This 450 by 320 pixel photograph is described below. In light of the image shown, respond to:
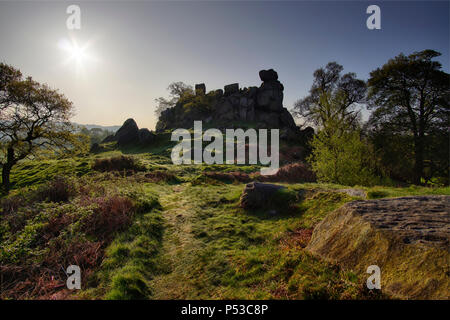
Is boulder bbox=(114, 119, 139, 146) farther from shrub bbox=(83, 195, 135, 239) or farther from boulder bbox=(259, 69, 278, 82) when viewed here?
boulder bbox=(259, 69, 278, 82)

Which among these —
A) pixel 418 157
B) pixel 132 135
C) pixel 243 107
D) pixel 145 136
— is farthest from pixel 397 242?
pixel 243 107

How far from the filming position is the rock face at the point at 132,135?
42562 mm

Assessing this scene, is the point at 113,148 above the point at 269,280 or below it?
above

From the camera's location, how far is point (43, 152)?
721 inches

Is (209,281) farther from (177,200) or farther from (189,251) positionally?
(177,200)

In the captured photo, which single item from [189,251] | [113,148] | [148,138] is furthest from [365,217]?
[113,148]

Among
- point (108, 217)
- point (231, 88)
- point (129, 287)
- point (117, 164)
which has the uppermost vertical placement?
point (231, 88)

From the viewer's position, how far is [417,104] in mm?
22359

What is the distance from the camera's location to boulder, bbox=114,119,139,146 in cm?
4462

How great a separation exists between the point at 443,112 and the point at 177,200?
3057 cm

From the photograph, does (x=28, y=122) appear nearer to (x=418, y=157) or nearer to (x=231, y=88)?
(x=418, y=157)

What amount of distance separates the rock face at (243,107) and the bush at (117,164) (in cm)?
3460

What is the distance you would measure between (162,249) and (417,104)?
106ft

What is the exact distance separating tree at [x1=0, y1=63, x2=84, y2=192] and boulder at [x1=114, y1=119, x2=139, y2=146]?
85.5ft
